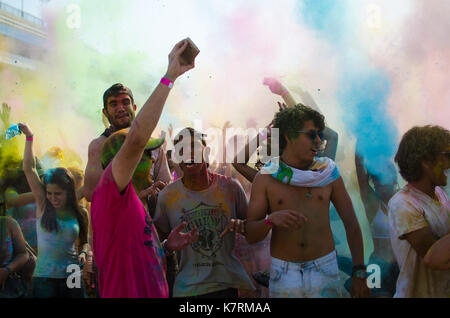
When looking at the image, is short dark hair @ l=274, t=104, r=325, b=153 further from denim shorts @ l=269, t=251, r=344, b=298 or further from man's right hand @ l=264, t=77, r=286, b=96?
denim shorts @ l=269, t=251, r=344, b=298

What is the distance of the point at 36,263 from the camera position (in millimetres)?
3955

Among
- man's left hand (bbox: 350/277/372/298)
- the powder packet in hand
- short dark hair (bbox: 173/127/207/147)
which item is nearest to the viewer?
man's left hand (bbox: 350/277/372/298)

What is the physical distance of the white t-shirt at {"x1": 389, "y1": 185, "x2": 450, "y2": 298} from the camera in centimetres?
308

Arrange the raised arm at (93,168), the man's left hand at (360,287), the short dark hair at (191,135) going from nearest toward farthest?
the man's left hand at (360,287) → the short dark hair at (191,135) → the raised arm at (93,168)

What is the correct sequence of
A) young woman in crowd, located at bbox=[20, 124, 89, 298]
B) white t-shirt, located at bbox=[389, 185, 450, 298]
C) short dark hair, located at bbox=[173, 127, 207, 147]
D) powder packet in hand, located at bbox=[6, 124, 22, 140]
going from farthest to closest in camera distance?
powder packet in hand, located at bbox=[6, 124, 22, 140] → young woman in crowd, located at bbox=[20, 124, 89, 298] → short dark hair, located at bbox=[173, 127, 207, 147] → white t-shirt, located at bbox=[389, 185, 450, 298]

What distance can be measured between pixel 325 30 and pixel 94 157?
217 centimetres

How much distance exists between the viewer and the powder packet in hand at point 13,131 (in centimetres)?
427

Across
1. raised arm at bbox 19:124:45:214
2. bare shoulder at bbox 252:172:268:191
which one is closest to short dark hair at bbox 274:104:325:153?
bare shoulder at bbox 252:172:268:191

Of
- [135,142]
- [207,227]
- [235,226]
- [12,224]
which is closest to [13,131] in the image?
[12,224]

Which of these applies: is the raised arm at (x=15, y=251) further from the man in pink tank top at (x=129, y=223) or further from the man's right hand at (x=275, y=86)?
the man's right hand at (x=275, y=86)

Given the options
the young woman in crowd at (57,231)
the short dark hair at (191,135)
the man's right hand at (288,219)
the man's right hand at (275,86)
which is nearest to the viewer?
the man's right hand at (288,219)

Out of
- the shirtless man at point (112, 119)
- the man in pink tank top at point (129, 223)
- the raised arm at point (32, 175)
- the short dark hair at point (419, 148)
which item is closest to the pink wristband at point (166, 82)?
the man in pink tank top at point (129, 223)

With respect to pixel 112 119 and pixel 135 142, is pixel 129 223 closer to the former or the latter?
pixel 135 142

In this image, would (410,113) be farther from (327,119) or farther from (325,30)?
(325,30)
